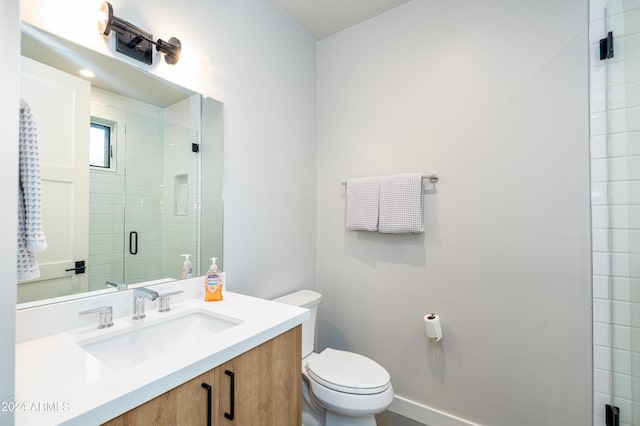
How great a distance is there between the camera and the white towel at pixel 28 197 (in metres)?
0.62

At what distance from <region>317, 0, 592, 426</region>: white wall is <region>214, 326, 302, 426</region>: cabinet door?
956 mm

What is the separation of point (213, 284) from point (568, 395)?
5.64 feet

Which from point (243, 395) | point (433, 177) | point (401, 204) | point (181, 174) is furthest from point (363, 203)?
point (243, 395)

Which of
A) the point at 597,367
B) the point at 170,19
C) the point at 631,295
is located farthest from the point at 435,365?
the point at 170,19

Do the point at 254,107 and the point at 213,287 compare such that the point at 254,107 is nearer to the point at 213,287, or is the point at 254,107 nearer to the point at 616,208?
the point at 213,287

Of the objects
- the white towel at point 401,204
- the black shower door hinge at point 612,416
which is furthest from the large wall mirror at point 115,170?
the black shower door hinge at point 612,416

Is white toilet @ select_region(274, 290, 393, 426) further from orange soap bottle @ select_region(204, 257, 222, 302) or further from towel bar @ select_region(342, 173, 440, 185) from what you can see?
towel bar @ select_region(342, 173, 440, 185)

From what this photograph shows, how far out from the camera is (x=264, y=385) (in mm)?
968

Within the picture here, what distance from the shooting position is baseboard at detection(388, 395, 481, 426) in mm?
1653

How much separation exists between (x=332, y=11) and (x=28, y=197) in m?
1.93

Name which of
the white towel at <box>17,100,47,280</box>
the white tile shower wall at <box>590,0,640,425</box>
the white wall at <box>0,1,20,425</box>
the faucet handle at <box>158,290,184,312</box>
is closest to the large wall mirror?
the faucet handle at <box>158,290,184,312</box>

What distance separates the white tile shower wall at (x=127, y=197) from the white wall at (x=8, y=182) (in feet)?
1.95

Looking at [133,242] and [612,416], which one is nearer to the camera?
[133,242]

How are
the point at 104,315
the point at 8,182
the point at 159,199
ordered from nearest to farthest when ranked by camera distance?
the point at 8,182
the point at 104,315
the point at 159,199
